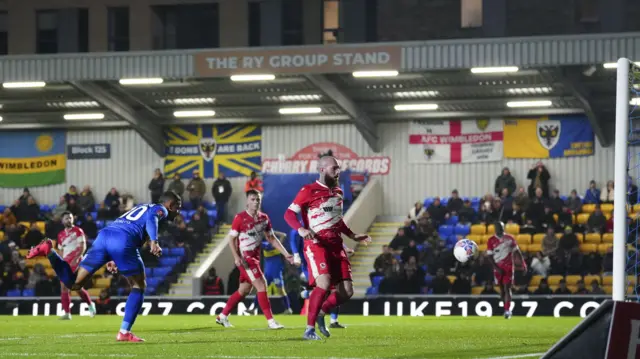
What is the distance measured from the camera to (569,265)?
29.8 metres

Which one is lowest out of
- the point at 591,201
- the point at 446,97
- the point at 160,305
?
the point at 160,305

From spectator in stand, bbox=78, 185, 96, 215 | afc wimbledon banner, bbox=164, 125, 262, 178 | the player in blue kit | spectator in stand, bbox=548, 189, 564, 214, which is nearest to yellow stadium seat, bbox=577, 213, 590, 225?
spectator in stand, bbox=548, 189, 564, 214

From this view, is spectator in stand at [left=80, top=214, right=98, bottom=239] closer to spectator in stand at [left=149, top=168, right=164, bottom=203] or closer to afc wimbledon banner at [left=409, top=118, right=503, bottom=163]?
spectator in stand at [left=149, top=168, right=164, bottom=203]

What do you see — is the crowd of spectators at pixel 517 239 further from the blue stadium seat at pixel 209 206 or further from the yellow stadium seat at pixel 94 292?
the yellow stadium seat at pixel 94 292

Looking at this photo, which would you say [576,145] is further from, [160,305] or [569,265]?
[160,305]

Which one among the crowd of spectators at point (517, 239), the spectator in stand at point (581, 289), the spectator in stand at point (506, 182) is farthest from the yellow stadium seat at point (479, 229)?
the spectator in stand at point (581, 289)

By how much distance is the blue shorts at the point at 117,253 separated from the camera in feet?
45.4

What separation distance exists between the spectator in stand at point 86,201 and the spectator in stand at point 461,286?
1315 cm

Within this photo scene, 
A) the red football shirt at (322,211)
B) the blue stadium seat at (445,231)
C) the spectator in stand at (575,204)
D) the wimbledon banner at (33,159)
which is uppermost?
the wimbledon banner at (33,159)

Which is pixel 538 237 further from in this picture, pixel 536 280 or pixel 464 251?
pixel 464 251

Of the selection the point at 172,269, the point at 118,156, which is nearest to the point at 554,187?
the point at 172,269

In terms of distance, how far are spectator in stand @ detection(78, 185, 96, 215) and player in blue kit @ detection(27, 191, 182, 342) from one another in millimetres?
23575

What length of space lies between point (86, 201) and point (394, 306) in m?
13.7

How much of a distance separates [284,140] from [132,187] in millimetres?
5305
